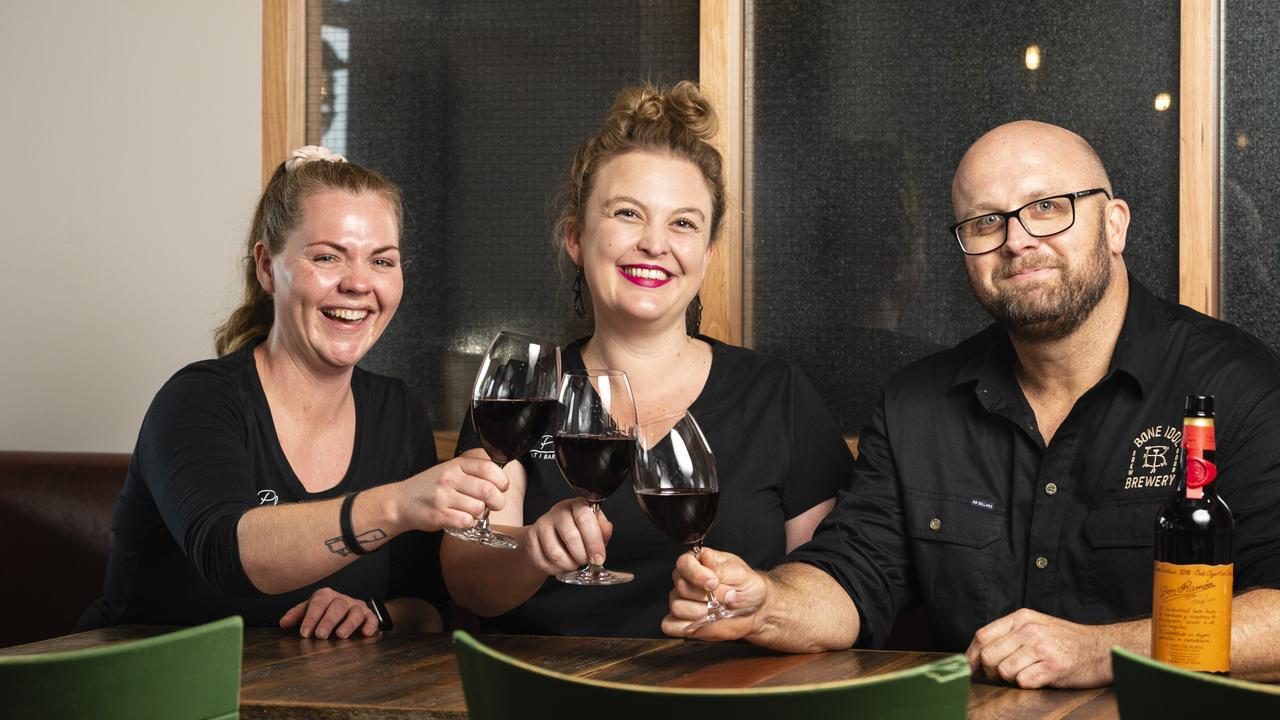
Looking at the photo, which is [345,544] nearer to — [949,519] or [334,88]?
[949,519]

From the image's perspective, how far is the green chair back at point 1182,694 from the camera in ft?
2.46

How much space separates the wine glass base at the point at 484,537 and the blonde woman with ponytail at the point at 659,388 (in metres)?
0.44

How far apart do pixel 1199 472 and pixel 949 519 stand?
767 millimetres

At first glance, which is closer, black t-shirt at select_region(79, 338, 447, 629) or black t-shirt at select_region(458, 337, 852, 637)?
black t-shirt at select_region(79, 338, 447, 629)

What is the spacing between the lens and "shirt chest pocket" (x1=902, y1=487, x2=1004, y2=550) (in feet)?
6.23

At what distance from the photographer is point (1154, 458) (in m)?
1.81

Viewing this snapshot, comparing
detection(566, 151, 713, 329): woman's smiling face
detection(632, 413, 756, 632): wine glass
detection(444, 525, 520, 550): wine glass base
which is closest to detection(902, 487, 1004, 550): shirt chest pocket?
detection(566, 151, 713, 329): woman's smiling face

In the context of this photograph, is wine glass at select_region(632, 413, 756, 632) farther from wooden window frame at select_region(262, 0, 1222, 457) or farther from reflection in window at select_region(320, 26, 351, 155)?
reflection in window at select_region(320, 26, 351, 155)

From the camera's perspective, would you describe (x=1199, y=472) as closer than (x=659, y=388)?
Yes

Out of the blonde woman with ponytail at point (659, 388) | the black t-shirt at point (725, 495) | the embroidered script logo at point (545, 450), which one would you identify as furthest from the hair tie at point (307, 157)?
the embroidered script logo at point (545, 450)

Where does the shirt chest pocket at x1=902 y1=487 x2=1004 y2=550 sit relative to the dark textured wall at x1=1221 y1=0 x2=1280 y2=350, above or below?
below

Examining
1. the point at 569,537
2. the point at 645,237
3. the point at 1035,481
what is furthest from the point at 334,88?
the point at 1035,481

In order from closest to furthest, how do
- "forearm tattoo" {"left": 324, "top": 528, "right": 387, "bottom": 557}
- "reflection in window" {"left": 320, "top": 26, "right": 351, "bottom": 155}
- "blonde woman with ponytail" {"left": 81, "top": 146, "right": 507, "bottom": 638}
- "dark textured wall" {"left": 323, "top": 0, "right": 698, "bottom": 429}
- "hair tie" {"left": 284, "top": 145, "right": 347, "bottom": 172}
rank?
"forearm tattoo" {"left": 324, "top": 528, "right": 387, "bottom": 557} → "blonde woman with ponytail" {"left": 81, "top": 146, "right": 507, "bottom": 638} → "hair tie" {"left": 284, "top": 145, "right": 347, "bottom": 172} → "dark textured wall" {"left": 323, "top": 0, "right": 698, "bottom": 429} → "reflection in window" {"left": 320, "top": 26, "right": 351, "bottom": 155}

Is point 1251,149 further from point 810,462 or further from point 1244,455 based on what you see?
point 810,462
